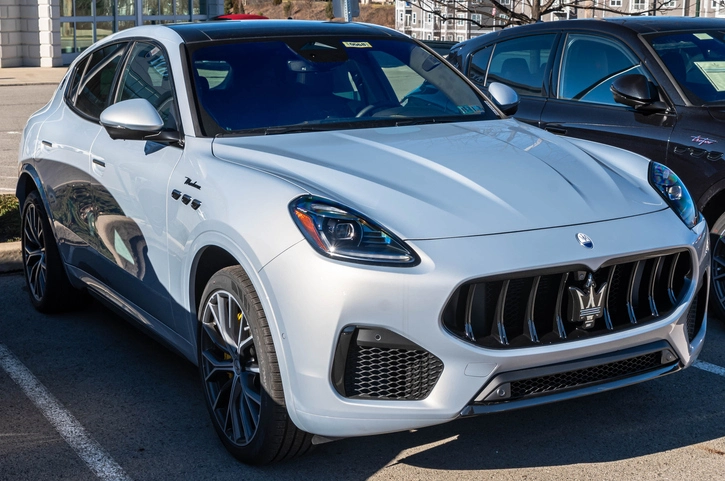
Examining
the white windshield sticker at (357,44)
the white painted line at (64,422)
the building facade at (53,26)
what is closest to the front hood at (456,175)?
the white windshield sticker at (357,44)

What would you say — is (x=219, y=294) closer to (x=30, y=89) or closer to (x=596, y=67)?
(x=596, y=67)

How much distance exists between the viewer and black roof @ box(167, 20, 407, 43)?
4.87m

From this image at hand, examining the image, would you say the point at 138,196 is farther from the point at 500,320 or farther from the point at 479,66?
the point at 479,66

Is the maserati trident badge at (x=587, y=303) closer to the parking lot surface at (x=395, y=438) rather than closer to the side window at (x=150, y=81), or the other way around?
the parking lot surface at (x=395, y=438)

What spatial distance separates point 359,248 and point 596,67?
365cm

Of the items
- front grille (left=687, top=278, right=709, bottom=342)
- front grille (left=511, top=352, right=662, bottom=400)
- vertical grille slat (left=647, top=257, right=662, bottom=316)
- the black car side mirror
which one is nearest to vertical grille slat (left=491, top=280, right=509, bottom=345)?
front grille (left=511, top=352, right=662, bottom=400)

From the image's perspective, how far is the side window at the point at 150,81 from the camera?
4555 mm

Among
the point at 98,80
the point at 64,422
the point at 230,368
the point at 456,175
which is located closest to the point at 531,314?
the point at 456,175

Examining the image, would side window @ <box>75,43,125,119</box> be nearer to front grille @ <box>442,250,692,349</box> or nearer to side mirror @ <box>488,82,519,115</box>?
side mirror @ <box>488,82,519,115</box>

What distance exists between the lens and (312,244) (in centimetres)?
337

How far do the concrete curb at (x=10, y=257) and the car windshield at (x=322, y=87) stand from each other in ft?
9.46

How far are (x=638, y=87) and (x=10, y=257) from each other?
433 centimetres

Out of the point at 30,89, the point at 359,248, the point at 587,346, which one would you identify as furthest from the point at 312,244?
the point at 30,89

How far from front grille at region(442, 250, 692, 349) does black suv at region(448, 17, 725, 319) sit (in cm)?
200
